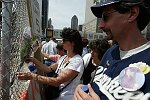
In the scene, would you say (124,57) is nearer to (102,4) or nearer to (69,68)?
(102,4)

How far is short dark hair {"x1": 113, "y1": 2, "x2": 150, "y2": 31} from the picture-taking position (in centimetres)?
163

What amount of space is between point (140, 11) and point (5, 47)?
1013 mm

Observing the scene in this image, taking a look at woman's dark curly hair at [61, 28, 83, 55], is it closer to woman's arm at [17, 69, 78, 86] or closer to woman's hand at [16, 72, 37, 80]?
woman's arm at [17, 69, 78, 86]

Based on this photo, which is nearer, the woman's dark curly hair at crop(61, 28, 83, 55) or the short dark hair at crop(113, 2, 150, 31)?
the short dark hair at crop(113, 2, 150, 31)

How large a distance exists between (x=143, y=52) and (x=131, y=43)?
0.50 ft

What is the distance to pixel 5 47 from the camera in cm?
220

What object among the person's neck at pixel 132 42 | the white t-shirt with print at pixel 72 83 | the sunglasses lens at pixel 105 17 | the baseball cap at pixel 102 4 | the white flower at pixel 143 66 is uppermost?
the baseball cap at pixel 102 4

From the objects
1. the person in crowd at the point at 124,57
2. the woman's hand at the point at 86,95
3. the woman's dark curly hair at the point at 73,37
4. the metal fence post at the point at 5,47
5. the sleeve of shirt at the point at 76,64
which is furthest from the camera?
the woman's dark curly hair at the point at 73,37

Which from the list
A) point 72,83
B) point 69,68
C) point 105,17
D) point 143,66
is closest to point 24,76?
point 69,68

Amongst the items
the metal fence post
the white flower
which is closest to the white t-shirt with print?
the metal fence post

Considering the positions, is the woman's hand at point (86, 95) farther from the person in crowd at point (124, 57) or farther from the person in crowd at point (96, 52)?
the person in crowd at point (96, 52)

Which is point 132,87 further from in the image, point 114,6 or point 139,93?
point 114,6

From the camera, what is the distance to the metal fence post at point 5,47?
2156mm

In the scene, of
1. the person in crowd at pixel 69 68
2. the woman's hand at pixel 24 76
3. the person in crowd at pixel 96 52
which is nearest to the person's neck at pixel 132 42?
the woman's hand at pixel 24 76
